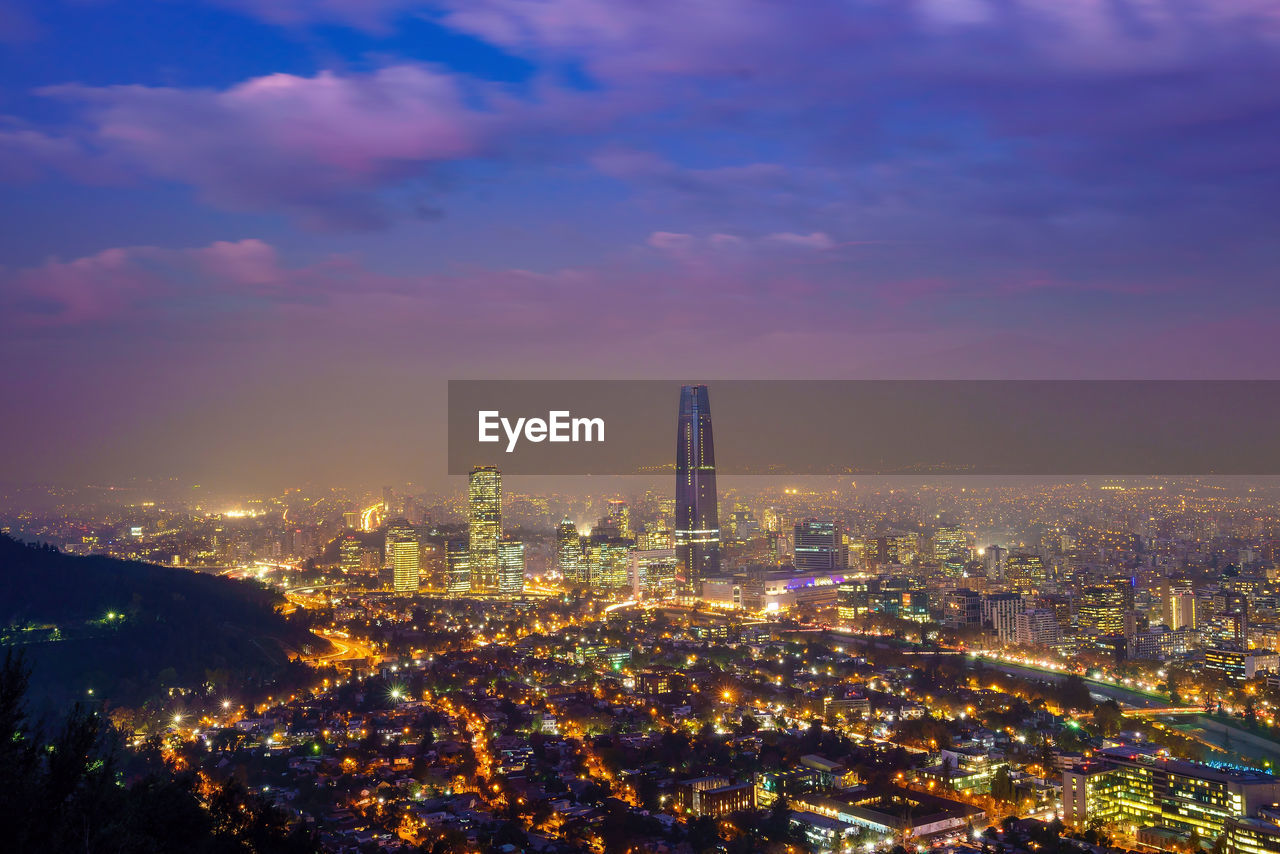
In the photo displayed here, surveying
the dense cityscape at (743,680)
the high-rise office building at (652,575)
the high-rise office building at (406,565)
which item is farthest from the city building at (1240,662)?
the high-rise office building at (406,565)

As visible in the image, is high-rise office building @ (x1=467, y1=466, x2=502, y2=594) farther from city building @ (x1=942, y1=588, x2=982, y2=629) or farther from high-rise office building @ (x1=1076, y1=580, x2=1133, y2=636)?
high-rise office building @ (x1=1076, y1=580, x2=1133, y2=636)

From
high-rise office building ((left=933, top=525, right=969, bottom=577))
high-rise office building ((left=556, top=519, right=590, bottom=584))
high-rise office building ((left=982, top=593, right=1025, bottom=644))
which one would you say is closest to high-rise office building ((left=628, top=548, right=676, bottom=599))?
high-rise office building ((left=556, top=519, right=590, bottom=584))

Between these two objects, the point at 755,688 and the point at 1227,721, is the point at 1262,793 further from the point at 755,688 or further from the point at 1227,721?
the point at 755,688

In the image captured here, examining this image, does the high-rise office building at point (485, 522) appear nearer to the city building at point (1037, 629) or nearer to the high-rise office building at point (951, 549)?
the high-rise office building at point (951, 549)

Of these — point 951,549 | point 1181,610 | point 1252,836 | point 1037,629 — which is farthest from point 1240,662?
point 951,549

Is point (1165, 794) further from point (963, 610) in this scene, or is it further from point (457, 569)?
point (457, 569)

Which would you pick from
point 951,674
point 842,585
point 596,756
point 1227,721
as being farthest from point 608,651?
point 842,585
